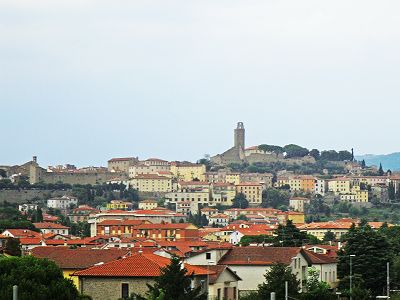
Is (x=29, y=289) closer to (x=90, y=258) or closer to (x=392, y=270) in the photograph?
(x=90, y=258)

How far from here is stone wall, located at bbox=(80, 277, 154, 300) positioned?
114ft

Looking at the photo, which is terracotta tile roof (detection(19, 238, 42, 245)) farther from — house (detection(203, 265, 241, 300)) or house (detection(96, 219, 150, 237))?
house (detection(96, 219, 150, 237))

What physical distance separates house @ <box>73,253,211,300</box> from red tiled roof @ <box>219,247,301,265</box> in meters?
8.03

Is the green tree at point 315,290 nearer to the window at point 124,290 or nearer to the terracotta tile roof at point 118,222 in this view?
the window at point 124,290

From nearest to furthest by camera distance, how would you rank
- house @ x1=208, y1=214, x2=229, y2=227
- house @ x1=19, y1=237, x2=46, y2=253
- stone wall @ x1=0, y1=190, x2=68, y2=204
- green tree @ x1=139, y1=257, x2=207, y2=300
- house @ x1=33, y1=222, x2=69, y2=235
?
1. green tree @ x1=139, y1=257, x2=207, y2=300
2. house @ x1=19, y1=237, x2=46, y2=253
3. house @ x1=33, y1=222, x2=69, y2=235
4. house @ x1=208, y1=214, x2=229, y2=227
5. stone wall @ x1=0, y1=190, x2=68, y2=204

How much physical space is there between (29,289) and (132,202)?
165 metres

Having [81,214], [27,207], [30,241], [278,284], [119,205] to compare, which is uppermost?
[119,205]

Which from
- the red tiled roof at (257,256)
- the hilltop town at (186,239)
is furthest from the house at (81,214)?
the red tiled roof at (257,256)

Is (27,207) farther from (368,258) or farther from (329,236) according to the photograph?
(368,258)

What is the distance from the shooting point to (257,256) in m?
44.9

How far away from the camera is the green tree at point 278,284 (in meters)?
35.2

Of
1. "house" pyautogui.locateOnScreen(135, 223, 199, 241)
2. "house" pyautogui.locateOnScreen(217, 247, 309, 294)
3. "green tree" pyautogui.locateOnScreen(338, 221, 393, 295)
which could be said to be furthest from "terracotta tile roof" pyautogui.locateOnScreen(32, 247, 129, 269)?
"house" pyautogui.locateOnScreen(135, 223, 199, 241)

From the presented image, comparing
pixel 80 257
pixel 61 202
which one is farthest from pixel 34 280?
pixel 61 202

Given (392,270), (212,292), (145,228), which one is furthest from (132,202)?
(212,292)
